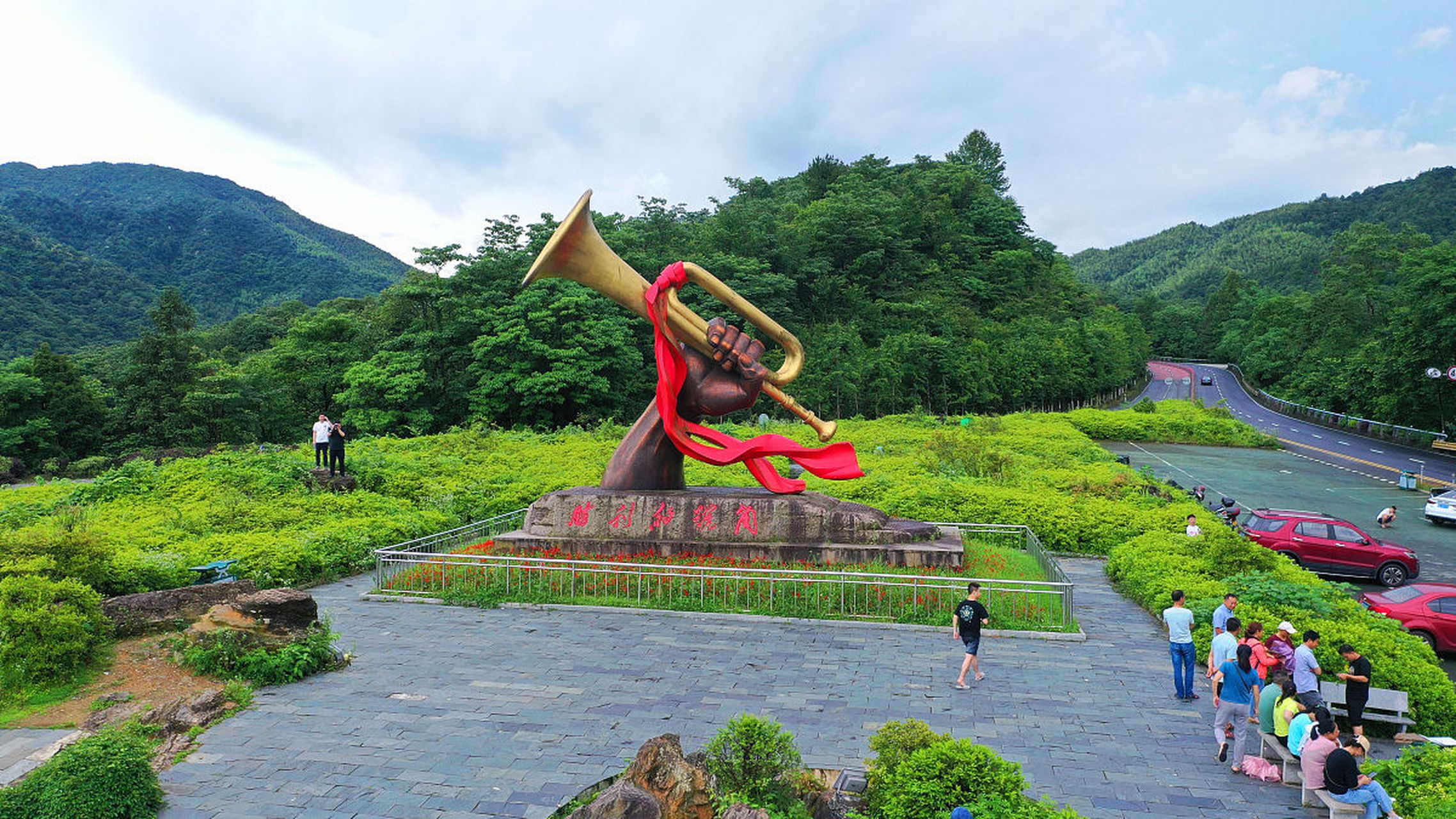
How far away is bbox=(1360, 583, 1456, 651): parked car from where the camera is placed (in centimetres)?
1038

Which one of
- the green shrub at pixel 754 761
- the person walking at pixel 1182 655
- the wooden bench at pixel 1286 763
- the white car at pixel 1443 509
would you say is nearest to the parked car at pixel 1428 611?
the person walking at pixel 1182 655

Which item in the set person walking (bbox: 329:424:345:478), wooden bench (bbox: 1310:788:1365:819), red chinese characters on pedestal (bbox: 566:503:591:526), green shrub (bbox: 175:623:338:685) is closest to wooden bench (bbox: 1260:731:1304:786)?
wooden bench (bbox: 1310:788:1365:819)

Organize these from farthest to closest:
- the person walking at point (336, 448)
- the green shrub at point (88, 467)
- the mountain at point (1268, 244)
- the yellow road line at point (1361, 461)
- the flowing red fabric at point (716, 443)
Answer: the mountain at point (1268, 244) < the yellow road line at point (1361, 461) < the green shrub at point (88, 467) < the person walking at point (336, 448) < the flowing red fabric at point (716, 443)

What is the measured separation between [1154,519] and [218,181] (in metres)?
99.3

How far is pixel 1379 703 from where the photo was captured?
Answer: 7773 millimetres

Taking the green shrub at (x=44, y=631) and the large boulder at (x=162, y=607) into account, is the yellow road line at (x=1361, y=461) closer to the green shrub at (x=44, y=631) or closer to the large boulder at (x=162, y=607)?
the large boulder at (x=162, y=607)

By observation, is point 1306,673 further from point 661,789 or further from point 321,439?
point 321,439

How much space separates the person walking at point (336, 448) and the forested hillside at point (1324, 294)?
38.9 m

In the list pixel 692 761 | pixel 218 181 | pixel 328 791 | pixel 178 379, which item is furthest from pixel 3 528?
pixel 218 181

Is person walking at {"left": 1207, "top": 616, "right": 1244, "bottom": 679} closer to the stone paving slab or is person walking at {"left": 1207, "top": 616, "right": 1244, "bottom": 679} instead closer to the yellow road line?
the stone paving slab

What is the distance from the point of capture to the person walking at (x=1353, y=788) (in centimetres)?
570

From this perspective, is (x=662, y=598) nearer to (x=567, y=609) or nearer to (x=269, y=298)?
(x=567, y=609)

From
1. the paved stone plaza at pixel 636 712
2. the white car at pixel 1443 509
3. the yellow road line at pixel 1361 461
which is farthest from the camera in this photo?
the yellow road line at pixel 1361 461

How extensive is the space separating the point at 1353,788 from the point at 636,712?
586 cm
